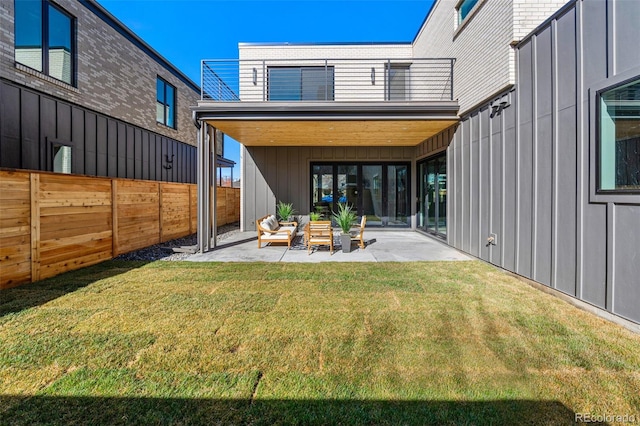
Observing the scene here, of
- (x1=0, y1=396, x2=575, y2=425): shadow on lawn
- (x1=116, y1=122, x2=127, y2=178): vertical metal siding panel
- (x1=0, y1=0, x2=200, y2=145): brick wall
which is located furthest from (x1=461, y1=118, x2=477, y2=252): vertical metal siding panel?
(x1=116, y1=122, x2=127, y2=178): vertical metal siding panel

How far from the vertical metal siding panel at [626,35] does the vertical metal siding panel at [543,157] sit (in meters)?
0.92

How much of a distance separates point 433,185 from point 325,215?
13.4ft

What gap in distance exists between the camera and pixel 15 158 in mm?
6590

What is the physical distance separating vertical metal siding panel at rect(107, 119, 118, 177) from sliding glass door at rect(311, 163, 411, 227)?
702 cm

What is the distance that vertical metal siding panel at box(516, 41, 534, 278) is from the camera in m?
4.57

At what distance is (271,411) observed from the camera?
6.29ft

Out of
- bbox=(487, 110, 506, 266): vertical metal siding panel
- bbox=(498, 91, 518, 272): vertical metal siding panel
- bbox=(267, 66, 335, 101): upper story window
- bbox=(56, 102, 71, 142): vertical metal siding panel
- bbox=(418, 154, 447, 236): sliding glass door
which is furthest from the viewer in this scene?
bbox=(267, 66, 335, 101): upper story window

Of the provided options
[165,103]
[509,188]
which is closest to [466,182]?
[509,188]

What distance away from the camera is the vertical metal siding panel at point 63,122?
25.0 feet

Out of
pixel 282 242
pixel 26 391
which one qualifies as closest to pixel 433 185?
pixel 282 242

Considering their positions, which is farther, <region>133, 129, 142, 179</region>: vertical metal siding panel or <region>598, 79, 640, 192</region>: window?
<region>133, 129, 142, 179</region>: vertical metal siding panel

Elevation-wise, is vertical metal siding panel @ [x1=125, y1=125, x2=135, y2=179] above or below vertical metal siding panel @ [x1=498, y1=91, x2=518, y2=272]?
above

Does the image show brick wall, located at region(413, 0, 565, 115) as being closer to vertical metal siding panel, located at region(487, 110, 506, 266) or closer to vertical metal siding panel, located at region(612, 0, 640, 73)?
vertical metal siding panel, located at region(487, 110, 506, 266)

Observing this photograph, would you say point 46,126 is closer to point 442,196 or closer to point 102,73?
point 102,73
